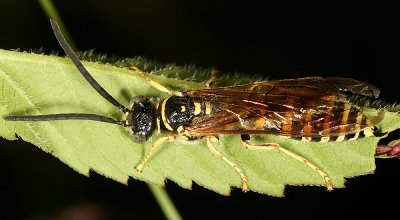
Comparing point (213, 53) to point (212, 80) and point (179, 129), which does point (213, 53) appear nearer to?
point (212, 80)

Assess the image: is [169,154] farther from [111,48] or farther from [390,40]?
[390,40]

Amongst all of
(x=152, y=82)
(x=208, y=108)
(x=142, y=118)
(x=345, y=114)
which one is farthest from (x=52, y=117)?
(x=345, y=114)

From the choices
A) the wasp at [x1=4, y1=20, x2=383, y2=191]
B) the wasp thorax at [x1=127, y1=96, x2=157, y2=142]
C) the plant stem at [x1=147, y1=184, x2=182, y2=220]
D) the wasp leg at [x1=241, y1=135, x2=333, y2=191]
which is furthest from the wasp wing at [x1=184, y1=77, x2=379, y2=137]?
the plant stem at [x1=147, y1=184, x2=182, y2=220]

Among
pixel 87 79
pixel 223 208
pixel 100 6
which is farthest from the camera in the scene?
pixel 100 6

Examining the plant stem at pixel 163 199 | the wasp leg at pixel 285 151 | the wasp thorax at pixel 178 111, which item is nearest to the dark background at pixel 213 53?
the plant stem at pixel 163 199

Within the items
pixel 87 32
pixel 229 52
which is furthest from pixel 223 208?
pixel 87 32

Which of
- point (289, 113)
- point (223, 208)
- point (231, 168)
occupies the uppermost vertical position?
point (289, 113)

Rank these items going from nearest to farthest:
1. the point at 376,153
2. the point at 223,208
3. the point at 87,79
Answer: the point at 87,79 → the point at 376,153 → the point at 223,208

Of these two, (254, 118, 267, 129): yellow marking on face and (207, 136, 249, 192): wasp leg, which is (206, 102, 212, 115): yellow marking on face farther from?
(254, 118, 267, 129): yellow marking on face
